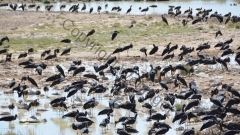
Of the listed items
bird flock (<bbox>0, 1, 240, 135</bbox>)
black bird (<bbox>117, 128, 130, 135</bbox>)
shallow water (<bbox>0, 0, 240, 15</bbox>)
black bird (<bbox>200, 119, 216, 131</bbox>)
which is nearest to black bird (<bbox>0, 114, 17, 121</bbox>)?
bird flock (<bbox>0, 1, 240, 135</bbox>)

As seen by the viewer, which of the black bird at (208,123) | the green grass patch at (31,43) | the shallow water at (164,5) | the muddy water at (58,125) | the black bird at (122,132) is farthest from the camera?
the shallow water at (164,5)

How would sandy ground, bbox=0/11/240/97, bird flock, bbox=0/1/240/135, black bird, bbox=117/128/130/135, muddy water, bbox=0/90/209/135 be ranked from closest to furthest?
black bird, bbox=117/128/130/135, bird flock, bbox=0/1/240/135, muddy water, bbox=0/90/209/135, sandy ground, bbox=0/11/240/97

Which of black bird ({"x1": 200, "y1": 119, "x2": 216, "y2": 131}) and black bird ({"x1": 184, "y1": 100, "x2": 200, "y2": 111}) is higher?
black bird ({"x1": 184, "y1": 100, "x2": 200, "y2": 111})

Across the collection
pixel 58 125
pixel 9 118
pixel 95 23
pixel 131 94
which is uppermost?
pixel 95 23

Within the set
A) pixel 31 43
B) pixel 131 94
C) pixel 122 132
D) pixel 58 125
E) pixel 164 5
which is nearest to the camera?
pixel 122 132

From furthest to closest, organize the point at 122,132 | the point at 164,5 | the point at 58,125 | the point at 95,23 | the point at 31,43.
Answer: the point at 164,5 < the point at 95,23 < the point at 31,43 < the point at 58,125 < the point at 122,132

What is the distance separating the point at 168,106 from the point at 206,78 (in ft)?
15.2

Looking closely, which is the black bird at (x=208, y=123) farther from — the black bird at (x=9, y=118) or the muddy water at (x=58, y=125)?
the black bird at (x=9, y=118)

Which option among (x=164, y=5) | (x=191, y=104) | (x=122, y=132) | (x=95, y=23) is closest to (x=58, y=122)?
(x=122, y=132)

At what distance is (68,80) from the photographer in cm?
2020

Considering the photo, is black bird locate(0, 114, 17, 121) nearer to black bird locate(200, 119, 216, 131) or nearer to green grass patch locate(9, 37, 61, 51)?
black bird locate(200, 119, 216, 131)

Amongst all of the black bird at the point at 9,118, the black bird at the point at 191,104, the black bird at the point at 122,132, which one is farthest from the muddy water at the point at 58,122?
the black bird at the point at 122,132

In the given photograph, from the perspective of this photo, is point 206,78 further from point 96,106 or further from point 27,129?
point 27,129

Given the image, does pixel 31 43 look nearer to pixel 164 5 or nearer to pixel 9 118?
pixel 9 118
